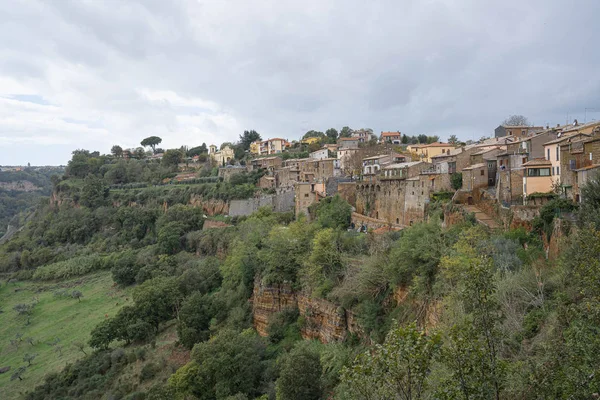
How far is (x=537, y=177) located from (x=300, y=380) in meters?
17.6

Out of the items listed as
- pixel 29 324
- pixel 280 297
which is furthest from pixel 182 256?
pixel 280 297

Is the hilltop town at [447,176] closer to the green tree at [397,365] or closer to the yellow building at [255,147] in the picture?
the green tree at [397,365]

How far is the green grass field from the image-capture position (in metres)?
31.9

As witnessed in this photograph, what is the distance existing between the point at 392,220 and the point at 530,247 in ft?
55.9

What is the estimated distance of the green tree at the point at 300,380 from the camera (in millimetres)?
17656

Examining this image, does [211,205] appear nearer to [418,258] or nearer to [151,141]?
[418,258]

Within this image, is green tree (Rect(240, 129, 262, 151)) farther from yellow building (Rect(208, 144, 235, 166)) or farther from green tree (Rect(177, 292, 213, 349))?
green tree (Rect(177, 292, 213, 349))

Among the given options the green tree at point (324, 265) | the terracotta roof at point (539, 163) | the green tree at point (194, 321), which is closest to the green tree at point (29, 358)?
the green tree at point (194, 321)

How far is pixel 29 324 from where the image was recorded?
137 feet

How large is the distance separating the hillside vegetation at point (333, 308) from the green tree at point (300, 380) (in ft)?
0.21

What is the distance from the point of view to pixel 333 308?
23.4 meters

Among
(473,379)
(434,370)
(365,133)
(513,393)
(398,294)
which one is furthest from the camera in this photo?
(365,133)

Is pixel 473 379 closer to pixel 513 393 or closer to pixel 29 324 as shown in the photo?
pixel 513 393

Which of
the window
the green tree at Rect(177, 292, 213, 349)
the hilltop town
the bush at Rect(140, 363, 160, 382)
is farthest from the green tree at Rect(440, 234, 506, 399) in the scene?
the bush at Rect(140, 363, 160, 382)
